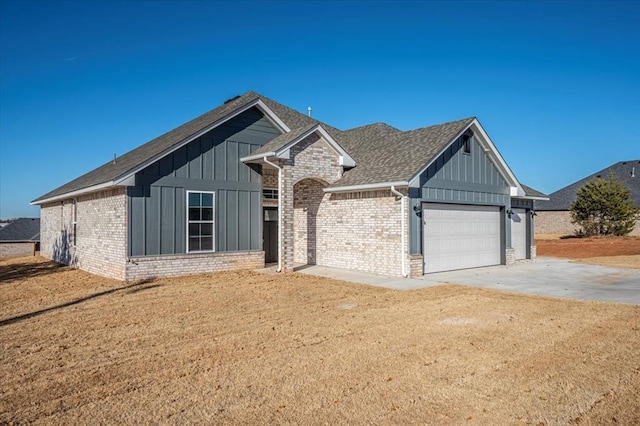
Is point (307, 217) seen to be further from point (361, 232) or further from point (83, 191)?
point (83, 191)

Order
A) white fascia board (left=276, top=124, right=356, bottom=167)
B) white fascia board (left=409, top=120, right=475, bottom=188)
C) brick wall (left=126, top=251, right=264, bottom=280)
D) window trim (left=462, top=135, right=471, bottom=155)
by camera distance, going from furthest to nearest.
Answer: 1. window trim (left=462, top=135, right=471, bottom=155)
2. white fascia board (left=276, top=124, right=356, bottom=167)
3. white fascia board (left=409, top=120, right=475, bottom=188)
4. brick wall (left=126, top=251, right=264, bottom=280)

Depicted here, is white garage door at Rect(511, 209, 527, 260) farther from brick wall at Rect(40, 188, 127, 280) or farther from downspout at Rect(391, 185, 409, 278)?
brick wall at Rect(40, 188, 127, 280)

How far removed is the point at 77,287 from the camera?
512 inches

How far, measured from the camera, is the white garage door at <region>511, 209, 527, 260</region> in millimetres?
20406

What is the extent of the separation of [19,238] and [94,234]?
763 inches

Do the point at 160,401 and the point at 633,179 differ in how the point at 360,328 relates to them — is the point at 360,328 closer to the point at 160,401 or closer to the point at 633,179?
the point at 160,401

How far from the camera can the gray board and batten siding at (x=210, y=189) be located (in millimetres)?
14016

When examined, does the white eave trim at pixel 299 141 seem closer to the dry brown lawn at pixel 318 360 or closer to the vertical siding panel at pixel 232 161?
the vertical siding panel at pixel 232 161

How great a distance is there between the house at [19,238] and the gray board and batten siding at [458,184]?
2489 cm

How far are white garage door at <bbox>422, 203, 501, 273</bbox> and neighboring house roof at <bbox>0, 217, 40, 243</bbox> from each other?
27.2 m

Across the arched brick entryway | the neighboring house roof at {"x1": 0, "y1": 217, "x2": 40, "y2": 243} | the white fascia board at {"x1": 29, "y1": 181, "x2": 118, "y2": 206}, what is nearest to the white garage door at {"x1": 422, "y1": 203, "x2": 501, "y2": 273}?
the arched brick entryway

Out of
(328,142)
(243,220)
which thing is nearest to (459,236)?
(328,142)

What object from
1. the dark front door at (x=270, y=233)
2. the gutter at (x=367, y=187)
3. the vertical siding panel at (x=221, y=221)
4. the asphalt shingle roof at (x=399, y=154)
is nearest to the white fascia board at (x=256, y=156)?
the vertical siding panel at (x=221, y=221)

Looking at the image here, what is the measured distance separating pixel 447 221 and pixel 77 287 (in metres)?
12.0
